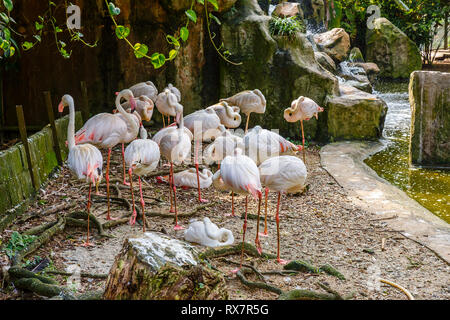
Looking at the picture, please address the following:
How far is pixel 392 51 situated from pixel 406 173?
10504mm

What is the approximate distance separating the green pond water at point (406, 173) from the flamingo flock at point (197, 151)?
1531 mm

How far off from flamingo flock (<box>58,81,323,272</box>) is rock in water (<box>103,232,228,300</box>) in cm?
121

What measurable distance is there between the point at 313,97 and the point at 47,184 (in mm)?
4765

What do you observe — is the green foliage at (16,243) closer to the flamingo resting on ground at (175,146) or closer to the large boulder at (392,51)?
the flamingo resting on ground at (175,146)

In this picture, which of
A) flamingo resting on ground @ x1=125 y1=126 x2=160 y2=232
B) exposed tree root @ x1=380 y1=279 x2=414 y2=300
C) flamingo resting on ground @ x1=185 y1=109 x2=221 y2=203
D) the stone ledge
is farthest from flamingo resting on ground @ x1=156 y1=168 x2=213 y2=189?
exposed tree root @ x1=380 y1=279 x2=414 y2=300

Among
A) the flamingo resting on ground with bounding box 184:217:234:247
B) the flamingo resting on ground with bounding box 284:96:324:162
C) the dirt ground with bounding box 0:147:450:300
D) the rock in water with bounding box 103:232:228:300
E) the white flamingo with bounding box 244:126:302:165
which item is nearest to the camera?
the rock in water with bounding box 103:232:228:300

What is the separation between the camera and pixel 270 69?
828cm

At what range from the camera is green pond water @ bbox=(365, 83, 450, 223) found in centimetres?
599

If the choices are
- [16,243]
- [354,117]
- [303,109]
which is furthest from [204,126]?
[354,117]

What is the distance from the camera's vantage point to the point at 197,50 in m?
8.42

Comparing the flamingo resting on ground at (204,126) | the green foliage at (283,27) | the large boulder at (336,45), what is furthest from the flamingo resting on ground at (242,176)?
the large boulder at (336,45)

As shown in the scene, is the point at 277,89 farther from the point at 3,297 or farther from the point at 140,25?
the point at 3,297

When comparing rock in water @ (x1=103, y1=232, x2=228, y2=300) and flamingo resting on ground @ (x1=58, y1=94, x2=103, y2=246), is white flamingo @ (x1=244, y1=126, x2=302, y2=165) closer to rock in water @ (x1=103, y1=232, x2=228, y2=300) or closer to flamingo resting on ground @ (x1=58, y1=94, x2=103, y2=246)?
flamingo resting on ground @ (x1=58, y1=94, x2=103, y2=246)
